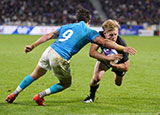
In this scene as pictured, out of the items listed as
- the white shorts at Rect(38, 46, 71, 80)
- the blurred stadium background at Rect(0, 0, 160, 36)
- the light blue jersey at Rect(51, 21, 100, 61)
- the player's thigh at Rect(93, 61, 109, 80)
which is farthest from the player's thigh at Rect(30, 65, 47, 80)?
the blurred stadium background at Rect(0, 0, 160, 36)

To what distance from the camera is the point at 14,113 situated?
539 centimetres

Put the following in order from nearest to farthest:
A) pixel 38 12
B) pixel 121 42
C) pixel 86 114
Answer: pixel 86 114 → pixel 121 42 → pixel 38 12

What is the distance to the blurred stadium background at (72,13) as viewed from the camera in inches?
1521

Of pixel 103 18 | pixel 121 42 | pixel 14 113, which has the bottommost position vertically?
pixel 103 18

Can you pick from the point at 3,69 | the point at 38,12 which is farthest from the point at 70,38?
the point at 38,12

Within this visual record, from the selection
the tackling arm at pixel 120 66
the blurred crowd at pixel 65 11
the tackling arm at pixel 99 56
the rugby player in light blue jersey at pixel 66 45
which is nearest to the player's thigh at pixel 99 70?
the tackling arm at pixel 120 66

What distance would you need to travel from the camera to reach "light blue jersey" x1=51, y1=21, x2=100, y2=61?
557cm

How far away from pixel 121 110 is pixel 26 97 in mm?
2156

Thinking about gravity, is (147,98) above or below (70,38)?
below

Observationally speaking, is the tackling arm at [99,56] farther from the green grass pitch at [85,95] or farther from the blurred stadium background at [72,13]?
the blurred stadium background at [72,13]

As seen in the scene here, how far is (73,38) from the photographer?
5.63 m

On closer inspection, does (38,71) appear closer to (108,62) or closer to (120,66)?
(108,62)

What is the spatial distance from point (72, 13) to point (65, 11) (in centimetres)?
Result: 97

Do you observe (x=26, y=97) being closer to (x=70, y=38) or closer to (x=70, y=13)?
(x=70, y=38)
